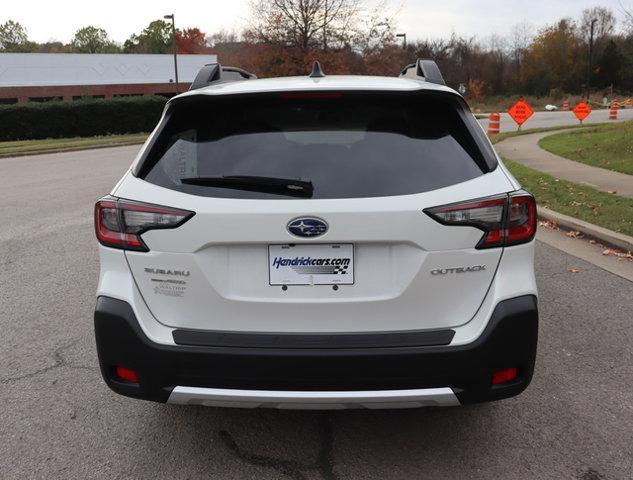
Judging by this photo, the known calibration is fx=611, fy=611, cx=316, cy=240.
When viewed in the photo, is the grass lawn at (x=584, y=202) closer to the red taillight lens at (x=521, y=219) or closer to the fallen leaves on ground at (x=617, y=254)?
the fallen leaves on ground at (x=617, y=254)

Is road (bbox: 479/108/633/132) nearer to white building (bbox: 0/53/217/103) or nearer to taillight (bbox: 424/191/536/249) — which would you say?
taillight (bbox: 424/191/536/249)

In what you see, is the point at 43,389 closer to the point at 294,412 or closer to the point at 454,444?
the point at 294,412

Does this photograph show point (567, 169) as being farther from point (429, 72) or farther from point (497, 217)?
point (497, 217)

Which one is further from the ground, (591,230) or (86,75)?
(86,75)

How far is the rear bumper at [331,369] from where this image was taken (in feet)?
8.13

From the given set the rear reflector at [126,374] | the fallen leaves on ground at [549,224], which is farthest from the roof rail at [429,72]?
the fallen leaves on ground at [549,224]

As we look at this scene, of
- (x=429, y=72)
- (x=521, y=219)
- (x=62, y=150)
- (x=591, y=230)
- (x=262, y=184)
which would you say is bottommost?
(x=62, y=150)

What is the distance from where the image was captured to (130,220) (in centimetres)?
261

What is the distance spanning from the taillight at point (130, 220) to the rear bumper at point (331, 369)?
0.27 meters

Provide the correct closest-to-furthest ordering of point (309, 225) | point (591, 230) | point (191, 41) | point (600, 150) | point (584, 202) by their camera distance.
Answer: point (309, 225), point (591, 230), point (584, 202), point (600, 150), point (191, 41)

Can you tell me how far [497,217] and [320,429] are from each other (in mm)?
1454

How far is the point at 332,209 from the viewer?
96.3 inches

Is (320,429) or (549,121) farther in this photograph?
(549,121)

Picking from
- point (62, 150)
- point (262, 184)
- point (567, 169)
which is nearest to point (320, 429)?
point (262, 184)
